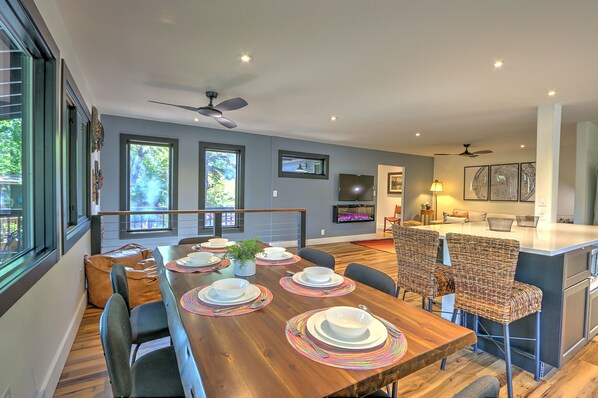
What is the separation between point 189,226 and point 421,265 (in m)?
4.20

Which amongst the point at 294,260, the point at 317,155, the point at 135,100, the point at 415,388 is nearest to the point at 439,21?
the point at 294,260

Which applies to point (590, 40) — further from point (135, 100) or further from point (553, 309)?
point (135, 100)

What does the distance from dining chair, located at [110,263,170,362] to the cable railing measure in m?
Result: 2.29

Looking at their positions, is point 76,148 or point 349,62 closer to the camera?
point 349,62

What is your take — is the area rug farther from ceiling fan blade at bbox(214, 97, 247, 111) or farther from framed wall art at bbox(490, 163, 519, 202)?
ceiling fan blade at bbox(214, 97, 247, 111)

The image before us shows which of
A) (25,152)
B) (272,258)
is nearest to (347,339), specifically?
(272,258)

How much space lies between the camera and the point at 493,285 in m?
1.87

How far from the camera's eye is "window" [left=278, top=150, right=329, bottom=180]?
6.22 m

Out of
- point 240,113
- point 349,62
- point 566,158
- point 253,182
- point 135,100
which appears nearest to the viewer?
point 349,62

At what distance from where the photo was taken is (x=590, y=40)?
7.02 ft

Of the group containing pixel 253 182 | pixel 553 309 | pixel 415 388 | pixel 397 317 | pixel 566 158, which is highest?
pixel 566 158

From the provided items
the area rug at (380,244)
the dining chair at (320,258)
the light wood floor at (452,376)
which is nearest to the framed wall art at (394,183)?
the area rug at (380,244)

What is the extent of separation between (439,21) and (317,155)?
4800 mm

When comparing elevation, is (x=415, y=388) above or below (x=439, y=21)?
below
